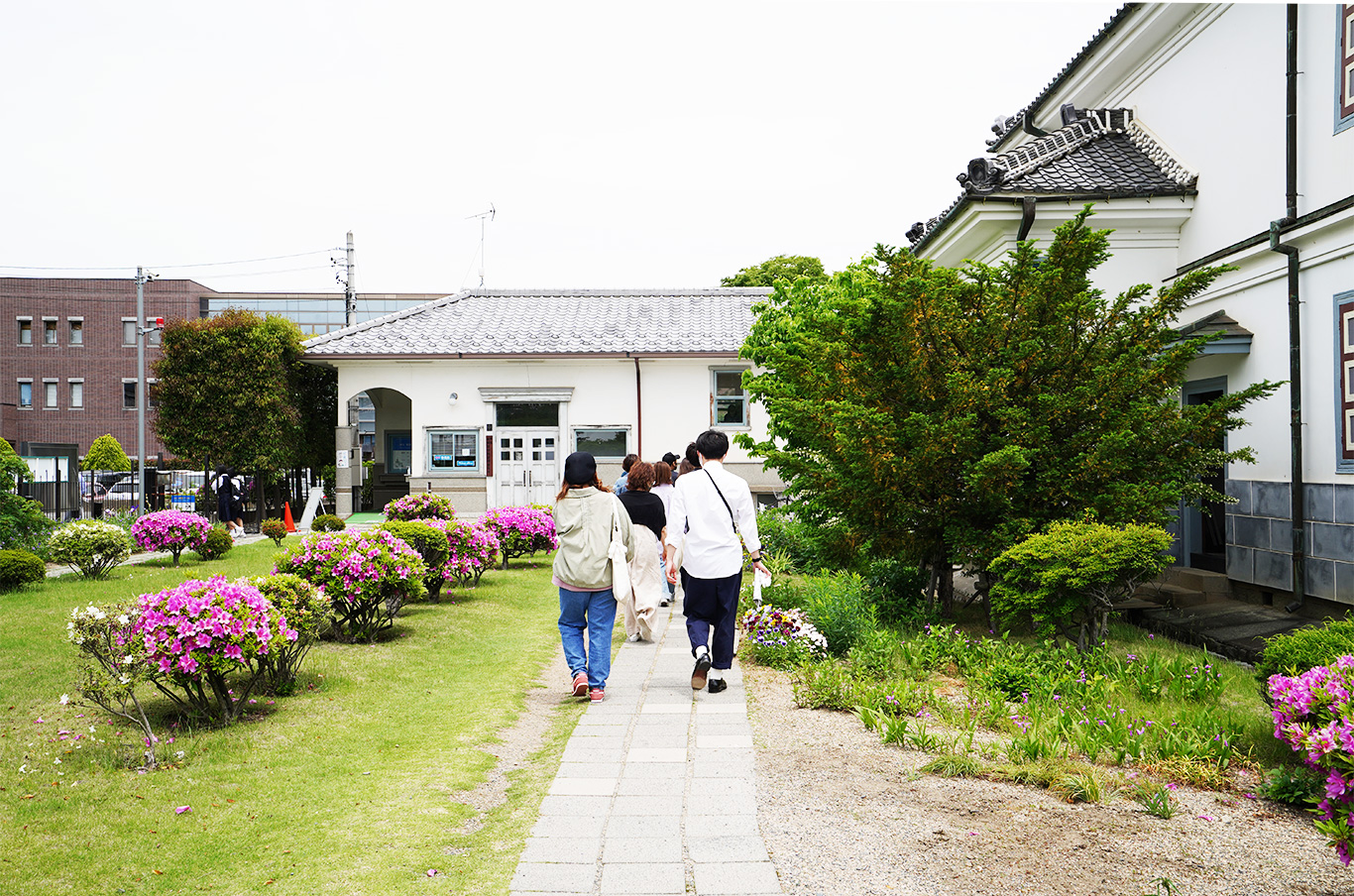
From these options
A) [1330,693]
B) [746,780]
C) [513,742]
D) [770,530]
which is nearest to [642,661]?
[513,742]

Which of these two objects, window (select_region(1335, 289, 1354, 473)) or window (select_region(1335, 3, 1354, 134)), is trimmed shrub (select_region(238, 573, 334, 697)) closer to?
window (select_region(1335, 289, 1354, 473))

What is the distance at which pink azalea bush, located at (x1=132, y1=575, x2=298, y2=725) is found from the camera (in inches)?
212

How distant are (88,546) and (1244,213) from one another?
48.7 ft

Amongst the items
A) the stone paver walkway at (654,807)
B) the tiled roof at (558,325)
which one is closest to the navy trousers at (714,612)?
the stone paver walkway at (654,807)

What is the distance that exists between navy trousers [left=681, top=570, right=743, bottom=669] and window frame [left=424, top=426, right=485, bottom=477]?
1795cm

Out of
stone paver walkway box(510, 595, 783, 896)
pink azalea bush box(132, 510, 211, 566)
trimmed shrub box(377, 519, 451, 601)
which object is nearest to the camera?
stone paver walkway box(510, 595, 783, 896)

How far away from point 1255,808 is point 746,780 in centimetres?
244

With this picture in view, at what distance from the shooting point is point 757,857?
147 inches

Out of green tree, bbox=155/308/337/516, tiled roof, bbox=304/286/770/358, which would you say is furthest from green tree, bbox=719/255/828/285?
green tree, bbox=155/308/337/516

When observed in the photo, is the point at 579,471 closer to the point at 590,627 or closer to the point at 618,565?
the point at 618,565

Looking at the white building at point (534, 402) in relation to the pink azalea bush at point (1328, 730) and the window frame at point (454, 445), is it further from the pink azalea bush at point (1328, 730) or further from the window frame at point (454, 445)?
the pink azalea bush at point (1328, 730)

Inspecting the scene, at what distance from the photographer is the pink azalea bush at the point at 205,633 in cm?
538

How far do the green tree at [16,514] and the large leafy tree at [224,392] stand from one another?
8.76 meters

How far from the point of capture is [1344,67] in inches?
312
